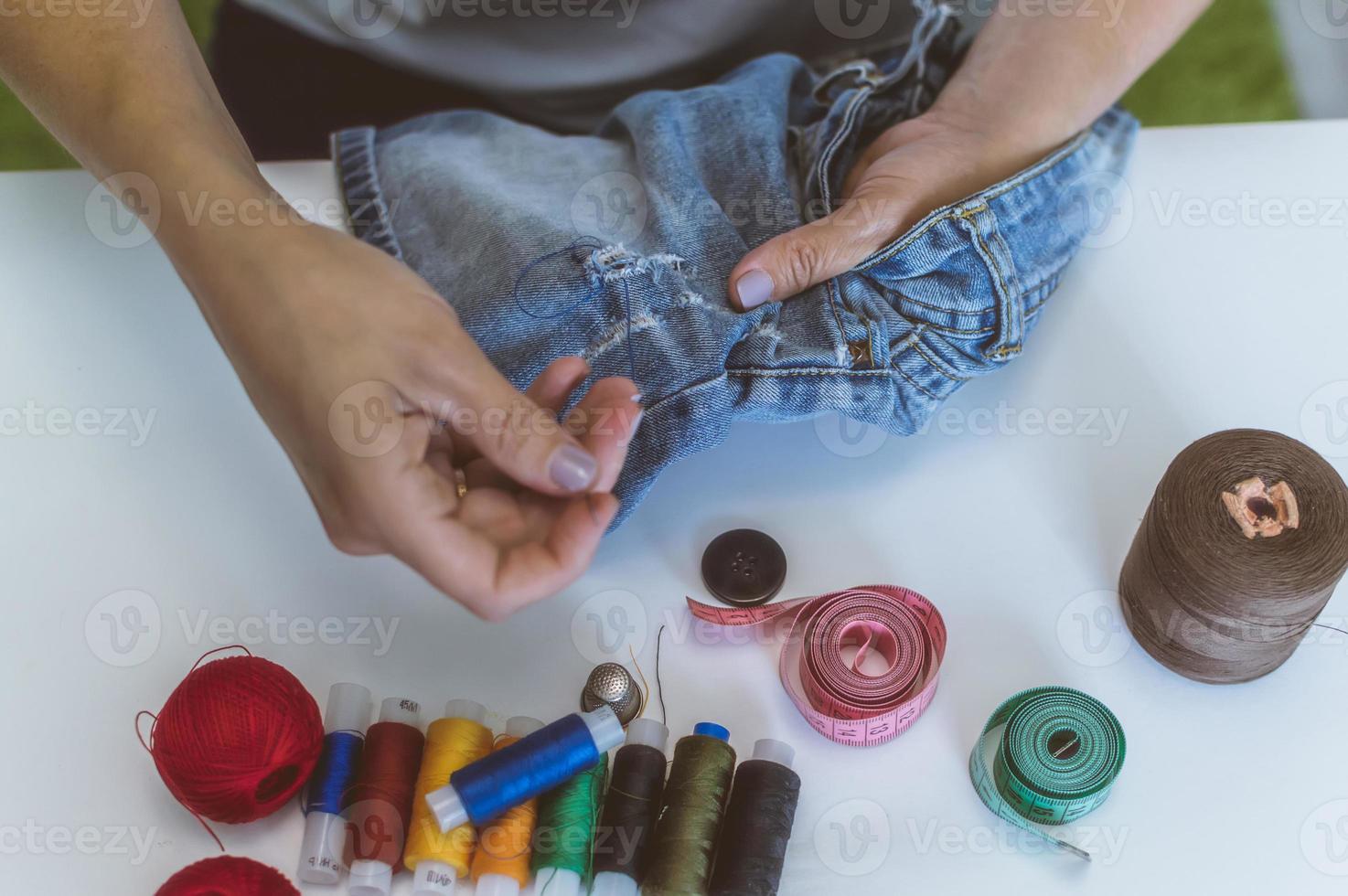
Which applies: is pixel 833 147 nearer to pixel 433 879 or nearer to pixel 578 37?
pixel 578 37

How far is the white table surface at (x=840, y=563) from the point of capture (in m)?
1.00

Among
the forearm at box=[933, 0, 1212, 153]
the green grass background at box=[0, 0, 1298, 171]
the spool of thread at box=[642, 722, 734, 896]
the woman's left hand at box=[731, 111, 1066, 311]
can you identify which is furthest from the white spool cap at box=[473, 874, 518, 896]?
the green grass background at box=[0, 0, 1298, 171]

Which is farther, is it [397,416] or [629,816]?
[629,816]

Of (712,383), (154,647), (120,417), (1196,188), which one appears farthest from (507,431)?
(1196,188)

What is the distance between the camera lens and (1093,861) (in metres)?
0.98

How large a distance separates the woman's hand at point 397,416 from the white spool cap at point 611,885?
28 cm

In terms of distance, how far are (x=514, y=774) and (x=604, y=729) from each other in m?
0.09

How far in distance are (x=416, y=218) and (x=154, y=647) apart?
0.52m

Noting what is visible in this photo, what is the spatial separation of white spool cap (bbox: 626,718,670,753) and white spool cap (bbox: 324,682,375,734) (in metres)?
0.26

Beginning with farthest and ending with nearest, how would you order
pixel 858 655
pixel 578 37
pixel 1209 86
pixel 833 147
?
1. pixel 1209 86
2. pixel 578 37
3. pixel 833 147
4. pixel 858 655

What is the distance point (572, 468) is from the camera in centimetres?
86

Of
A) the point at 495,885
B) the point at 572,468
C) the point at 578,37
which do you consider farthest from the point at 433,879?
the point at 578,37

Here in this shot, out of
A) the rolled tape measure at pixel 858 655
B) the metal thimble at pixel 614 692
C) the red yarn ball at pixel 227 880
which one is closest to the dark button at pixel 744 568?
the rolled tape measure at pixel 858 655

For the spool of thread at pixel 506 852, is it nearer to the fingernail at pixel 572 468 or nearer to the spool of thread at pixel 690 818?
the spool of thread at pixel 690 818
